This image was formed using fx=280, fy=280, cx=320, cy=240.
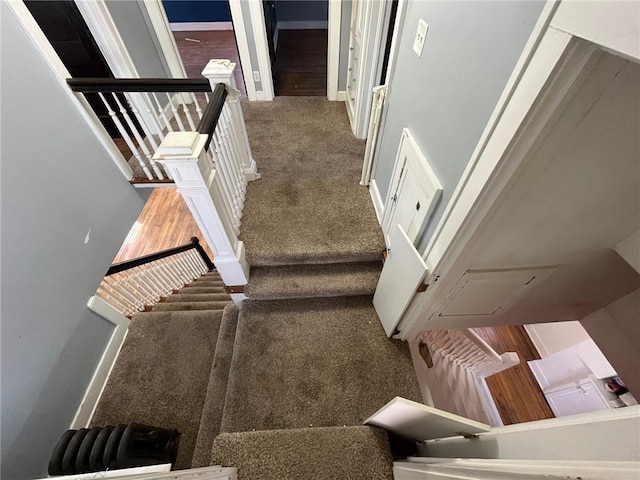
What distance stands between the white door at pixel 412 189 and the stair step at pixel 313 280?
516 mm

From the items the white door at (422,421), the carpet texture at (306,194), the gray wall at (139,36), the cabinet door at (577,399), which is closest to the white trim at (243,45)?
the carpet texture at (306,194)

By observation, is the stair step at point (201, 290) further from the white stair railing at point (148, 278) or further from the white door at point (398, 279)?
the white door at point (398, 279)

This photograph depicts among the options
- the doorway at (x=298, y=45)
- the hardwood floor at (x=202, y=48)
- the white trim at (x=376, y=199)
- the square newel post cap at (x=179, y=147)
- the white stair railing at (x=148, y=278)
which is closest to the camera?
the square newel post cap at (x=179, y=147)

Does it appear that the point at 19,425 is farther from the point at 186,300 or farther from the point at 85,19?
the point at 85,19

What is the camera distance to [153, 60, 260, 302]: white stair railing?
130 cm

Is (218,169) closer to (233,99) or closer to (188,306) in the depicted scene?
(233,99)

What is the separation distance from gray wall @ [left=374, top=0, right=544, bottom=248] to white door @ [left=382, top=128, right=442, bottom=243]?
0.04 m

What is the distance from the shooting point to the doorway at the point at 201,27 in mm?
5586

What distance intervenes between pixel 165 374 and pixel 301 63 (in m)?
4.60

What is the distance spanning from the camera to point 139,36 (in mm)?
2719

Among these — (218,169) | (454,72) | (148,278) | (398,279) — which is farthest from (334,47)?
(148,278)

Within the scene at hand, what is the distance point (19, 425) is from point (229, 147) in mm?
1953

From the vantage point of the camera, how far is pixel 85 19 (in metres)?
2.18

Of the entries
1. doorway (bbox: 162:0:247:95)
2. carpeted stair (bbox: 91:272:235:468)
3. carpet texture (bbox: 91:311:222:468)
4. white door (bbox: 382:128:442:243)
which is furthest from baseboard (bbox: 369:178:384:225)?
doorway (bbox: 162:0:247:95)
